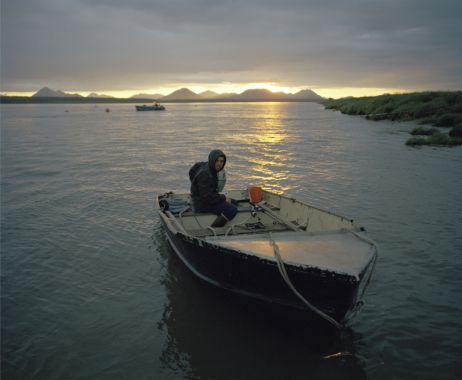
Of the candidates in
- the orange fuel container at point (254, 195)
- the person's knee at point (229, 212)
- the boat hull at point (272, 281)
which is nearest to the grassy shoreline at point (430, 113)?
the orange fuel container at point (254, 195)

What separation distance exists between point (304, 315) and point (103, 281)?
5063 millimetres

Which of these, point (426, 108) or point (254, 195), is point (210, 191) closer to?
point (254, 195)

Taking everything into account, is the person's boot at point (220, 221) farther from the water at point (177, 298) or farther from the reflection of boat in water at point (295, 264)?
the water at point (177, 298)

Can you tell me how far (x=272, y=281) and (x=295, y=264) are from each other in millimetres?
687

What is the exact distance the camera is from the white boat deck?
5863 mm

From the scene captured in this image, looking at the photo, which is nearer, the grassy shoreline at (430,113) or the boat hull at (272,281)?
the boat hull at (272,281)

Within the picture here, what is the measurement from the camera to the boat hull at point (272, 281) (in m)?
5.73

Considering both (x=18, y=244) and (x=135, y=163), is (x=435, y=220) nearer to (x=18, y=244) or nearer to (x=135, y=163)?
(x=18, y=244)

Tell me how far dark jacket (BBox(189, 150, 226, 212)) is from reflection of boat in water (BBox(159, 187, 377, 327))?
0.92 meters

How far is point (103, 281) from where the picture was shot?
353 inches

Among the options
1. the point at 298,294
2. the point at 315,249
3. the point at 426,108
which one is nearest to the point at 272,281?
the point at 298,294

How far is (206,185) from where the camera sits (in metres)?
9.14

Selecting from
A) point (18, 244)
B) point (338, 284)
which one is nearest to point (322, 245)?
point (338, 284)

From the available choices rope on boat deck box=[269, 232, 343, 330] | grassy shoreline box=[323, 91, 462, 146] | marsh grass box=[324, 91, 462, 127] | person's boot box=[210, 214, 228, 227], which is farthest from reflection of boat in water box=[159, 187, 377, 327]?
marsh grass box=[324, 91, 462, 127]
